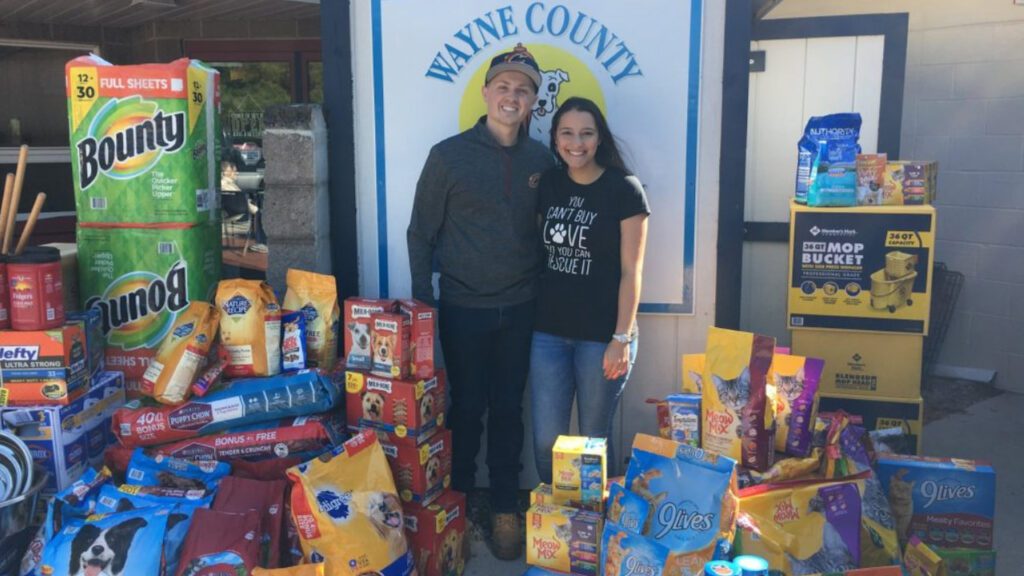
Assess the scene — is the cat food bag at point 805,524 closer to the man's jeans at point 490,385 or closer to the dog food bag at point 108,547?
the man's jeans at point 490,385

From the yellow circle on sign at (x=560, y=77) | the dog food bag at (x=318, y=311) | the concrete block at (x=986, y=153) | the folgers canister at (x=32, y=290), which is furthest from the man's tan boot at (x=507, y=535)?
the concrete block at (x=986, y=153)

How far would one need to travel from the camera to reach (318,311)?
330cm

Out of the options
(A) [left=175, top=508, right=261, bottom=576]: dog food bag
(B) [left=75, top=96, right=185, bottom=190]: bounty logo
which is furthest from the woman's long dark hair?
(A) [left=175, top=508, right=261, bottom=576]: dog food bag

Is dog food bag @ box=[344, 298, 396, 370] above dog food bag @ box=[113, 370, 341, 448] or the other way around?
above

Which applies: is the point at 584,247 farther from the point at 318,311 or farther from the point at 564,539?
the point at 318,311

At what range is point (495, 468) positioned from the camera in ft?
11.0

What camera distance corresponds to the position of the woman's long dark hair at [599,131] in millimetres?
2910

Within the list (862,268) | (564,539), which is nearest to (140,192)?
(564,539)

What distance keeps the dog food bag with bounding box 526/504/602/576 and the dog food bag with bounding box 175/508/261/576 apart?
2.88 ft

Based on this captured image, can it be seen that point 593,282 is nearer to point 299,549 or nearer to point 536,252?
point 536,252

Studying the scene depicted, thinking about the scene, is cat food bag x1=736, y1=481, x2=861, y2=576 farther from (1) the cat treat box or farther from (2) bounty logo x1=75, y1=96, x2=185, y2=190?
(2) bounty logo x1=75, y1=96, x2=185, y2=190

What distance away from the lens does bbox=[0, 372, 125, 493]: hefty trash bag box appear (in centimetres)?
303

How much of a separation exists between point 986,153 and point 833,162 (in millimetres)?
2357

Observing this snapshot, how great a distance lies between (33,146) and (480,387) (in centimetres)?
496
